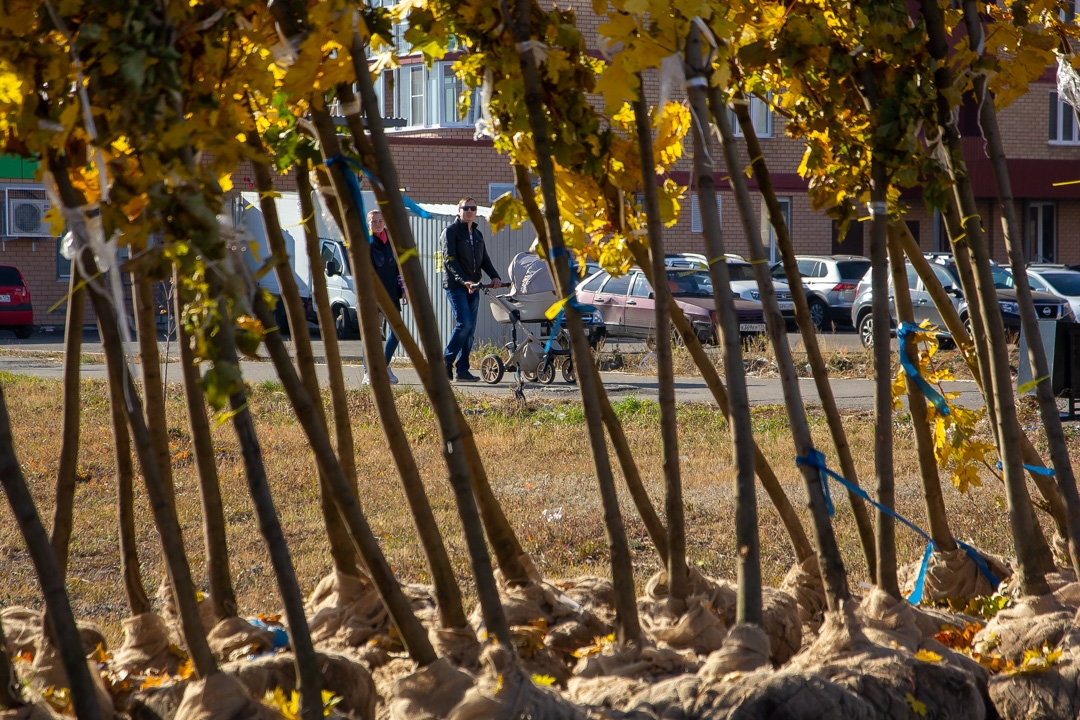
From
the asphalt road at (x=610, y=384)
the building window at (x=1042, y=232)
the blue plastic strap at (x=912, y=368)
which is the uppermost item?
the building window at (x=1042, y=232)

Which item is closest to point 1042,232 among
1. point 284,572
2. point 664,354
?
point 664,354

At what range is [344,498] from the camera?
76.8 inches

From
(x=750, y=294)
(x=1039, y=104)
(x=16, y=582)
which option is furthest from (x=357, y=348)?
(x=1039, y=104)

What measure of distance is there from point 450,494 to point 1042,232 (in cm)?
2651

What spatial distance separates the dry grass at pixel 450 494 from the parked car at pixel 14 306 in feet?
36.5

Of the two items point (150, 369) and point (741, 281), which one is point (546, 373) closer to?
point (150, 369)

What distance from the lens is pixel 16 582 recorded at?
4105 millimetres

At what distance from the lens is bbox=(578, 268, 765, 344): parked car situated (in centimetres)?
1600

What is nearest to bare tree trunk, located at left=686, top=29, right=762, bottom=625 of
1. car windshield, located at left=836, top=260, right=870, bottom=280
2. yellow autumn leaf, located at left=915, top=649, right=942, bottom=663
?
yellow autumn leaf, located at left=915, top=649, right=942, bottom=663

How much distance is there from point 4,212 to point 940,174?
956 inches

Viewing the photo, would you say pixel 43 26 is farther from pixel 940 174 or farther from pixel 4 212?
pixel 4 212

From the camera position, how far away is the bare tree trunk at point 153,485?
1932mm

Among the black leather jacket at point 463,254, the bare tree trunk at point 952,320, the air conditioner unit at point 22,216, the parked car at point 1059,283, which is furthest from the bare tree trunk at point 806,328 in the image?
the air conditioner unit at point 22,216

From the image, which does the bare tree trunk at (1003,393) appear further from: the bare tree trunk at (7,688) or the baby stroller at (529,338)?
the baby stroller at (529,338)
